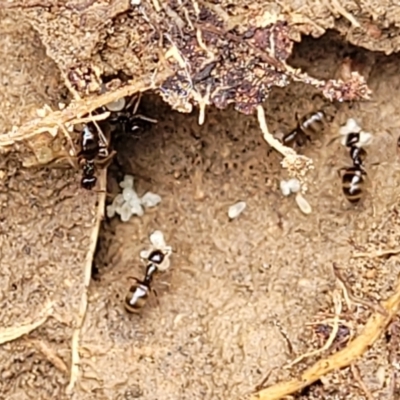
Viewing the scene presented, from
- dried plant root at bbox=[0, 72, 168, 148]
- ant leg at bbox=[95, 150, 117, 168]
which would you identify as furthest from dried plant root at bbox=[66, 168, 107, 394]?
dried plant root at bbox=[0, 72, 168, 148]

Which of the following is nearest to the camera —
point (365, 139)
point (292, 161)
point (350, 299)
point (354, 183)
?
point (292, 161)

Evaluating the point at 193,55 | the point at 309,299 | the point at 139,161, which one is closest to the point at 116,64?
the point at 193,55

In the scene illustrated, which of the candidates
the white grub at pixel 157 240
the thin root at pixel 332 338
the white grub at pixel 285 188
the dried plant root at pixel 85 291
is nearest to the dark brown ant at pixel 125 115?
the dried plant root at pixel 85 291

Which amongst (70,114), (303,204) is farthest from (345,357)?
(70,114)

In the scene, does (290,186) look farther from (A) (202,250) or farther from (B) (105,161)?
(B) (105,161)

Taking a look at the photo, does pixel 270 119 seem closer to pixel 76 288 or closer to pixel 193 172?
pixel 193 172

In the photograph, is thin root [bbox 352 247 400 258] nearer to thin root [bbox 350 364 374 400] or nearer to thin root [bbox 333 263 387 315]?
thin root [bbox 333 263 387 315]
